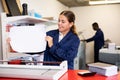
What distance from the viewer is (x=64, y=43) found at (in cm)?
187

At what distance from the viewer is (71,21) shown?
76.2 inches

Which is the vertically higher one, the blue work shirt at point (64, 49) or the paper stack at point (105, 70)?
the blue work shirt at point (64, 49)

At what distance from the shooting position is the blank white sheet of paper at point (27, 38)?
4.28 feet

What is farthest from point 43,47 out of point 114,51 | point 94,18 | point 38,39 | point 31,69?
point 94,18

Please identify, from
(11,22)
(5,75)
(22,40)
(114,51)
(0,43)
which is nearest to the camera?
(5,75)

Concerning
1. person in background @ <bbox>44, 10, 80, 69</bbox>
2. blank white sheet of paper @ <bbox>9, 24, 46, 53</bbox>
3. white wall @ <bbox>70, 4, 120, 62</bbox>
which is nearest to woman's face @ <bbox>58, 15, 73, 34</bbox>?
person in background @ <bbox>44, 10, 80, 69</bbox>

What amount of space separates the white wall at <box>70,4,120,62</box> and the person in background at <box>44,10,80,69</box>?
16.4 feet

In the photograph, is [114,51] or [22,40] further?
[114,51]

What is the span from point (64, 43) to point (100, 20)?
5.18 metres

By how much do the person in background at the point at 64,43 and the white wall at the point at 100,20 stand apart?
16.4 feet

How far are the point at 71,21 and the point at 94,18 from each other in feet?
16.7

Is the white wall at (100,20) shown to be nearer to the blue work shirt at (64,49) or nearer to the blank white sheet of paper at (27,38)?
the blue work shirt at (64,49)

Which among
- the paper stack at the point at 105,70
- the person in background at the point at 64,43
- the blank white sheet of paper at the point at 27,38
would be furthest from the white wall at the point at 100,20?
the blank white sheet of paper at the point at 27,38

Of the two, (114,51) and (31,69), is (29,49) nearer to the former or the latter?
(31,69)
